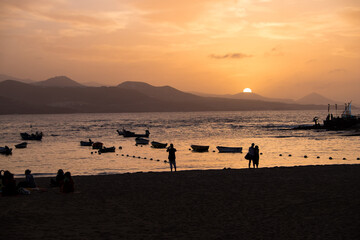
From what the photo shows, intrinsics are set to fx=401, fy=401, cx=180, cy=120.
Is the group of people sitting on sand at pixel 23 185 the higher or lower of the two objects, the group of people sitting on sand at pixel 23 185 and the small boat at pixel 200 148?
the higher

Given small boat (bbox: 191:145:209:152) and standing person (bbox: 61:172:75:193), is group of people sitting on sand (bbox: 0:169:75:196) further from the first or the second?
small boat (bbox: 191:145:209:152)

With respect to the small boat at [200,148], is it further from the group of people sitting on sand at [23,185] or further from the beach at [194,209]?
the group of people sitting on sand at [23,185]

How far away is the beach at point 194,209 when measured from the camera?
11531 millimetres

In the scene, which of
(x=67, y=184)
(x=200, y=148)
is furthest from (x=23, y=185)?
(x=200, y=148)

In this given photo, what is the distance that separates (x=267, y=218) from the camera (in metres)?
13.0

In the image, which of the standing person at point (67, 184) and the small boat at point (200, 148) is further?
the small boat at point (200, 148)

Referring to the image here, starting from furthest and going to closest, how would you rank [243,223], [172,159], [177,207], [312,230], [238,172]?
[172,159], [238,172], [177,207], [243,223], [312,230]

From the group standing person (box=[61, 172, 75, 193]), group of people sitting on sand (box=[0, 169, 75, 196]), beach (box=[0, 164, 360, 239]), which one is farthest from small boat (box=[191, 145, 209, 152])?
standing person (box=[61, 172, 75, 193])

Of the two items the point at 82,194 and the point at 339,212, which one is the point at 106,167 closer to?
the point at 82,194

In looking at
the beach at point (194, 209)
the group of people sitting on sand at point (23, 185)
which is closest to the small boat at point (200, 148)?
the beach at point (194, 209)

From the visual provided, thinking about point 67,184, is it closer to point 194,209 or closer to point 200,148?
point 194,209

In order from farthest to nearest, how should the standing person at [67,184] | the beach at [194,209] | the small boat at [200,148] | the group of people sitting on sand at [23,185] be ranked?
the small boat at [200,148]
the standing person at [67,184]
the group of people sitting on sand at [23,185]
the beach at [194,209]

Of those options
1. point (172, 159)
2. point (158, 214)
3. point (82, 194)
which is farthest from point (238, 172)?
point (158, 214)

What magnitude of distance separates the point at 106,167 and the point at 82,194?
22.9m
